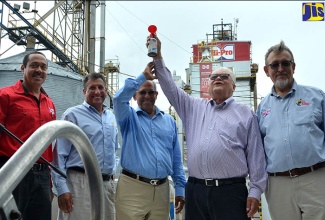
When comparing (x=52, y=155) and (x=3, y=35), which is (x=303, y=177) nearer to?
(x=52, y=155)

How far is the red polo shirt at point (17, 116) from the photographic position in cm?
272

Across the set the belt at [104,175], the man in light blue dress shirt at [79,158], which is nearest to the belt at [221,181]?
the man in light blue dress shirt at [79,158]

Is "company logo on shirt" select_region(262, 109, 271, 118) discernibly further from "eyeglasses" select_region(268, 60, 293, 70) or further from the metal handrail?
the metal handrail

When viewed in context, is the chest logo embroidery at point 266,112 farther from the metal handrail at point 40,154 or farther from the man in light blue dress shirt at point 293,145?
the metal handrail at point 40,154

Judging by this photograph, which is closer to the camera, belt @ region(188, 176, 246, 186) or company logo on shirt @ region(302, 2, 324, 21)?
belt @ region(188, 176, 246, 186)

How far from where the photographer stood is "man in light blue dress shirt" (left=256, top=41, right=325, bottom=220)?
2.56 metres

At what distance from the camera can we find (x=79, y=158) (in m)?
3.14

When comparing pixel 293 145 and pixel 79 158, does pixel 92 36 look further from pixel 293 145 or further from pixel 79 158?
pixel 293 145

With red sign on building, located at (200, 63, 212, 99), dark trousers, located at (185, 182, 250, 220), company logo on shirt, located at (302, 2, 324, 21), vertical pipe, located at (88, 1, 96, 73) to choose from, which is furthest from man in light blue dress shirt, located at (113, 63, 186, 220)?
red sign on building, located at (200, 63, 212, 99)

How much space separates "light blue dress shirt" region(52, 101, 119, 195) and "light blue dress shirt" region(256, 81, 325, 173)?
1.47 meters

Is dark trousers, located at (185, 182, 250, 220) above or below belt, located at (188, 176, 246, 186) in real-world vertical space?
below

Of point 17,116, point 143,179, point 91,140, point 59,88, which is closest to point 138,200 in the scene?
point 143,179

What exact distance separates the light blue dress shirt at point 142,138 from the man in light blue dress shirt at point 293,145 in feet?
3.17

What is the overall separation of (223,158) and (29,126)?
1.61 metres
